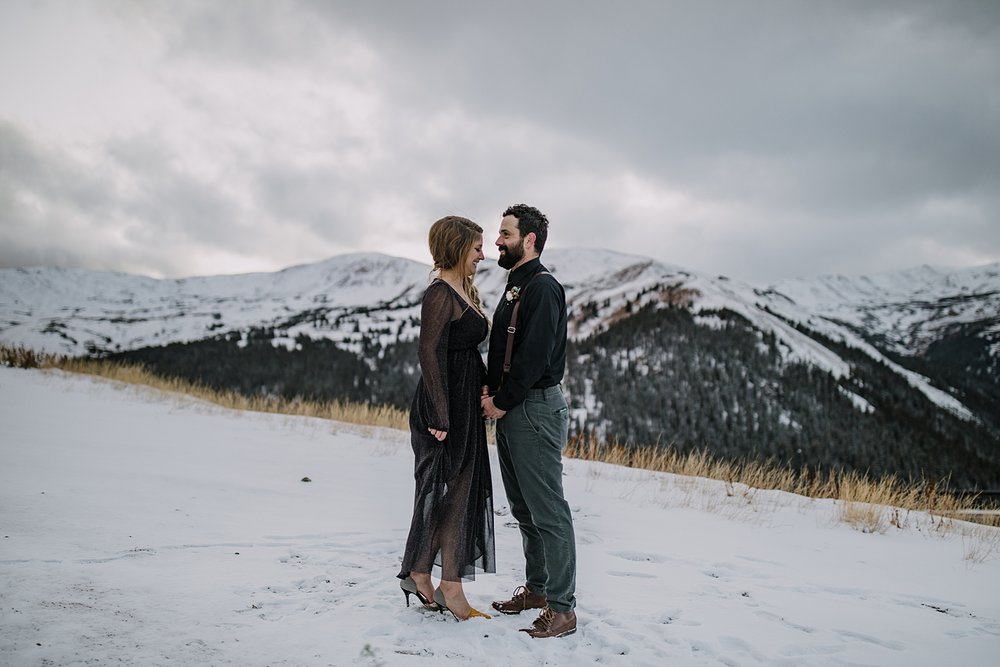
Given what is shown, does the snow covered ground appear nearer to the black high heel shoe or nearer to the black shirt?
the black high heel shoe

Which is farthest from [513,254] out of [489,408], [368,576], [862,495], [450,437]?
[862,495]

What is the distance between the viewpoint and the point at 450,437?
330 centimetres

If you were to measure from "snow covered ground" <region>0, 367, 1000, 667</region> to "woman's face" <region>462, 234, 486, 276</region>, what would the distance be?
197 cm

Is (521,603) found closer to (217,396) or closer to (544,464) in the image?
(544,464)

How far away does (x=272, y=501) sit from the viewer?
18.2 feet

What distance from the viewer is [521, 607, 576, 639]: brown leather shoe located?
297cm

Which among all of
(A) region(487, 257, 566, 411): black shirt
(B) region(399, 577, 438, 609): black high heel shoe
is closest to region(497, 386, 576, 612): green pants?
(A) region(487, 257, 566, 411): black shirt

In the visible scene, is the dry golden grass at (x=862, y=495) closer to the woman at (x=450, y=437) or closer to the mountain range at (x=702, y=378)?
the woman at (x=450, y=437)

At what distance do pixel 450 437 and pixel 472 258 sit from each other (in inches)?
42.0

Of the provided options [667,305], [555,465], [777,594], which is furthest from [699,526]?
[667,305]

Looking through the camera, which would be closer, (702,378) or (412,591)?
(412,591)

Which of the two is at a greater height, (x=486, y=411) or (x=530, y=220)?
(x=530, y=220)

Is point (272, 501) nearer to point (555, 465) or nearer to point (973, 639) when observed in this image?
point (555, 465)

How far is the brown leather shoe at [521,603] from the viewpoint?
3311mm
